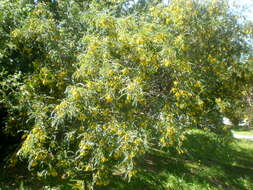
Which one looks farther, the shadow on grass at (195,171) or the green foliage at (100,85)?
the shadow on grass at (195,171)

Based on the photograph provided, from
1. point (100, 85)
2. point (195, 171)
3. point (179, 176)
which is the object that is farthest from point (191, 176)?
point (100, 85)

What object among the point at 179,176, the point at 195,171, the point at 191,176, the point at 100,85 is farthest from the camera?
the point at 195,171

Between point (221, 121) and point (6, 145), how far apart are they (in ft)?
12.2

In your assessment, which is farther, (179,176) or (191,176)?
(191,176)

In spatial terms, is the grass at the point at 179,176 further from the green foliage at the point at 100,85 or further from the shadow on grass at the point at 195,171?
the green foliage at the point at 100,85

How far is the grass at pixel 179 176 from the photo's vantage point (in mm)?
4789

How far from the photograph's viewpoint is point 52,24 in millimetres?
4496

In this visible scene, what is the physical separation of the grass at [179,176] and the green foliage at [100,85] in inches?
17.8

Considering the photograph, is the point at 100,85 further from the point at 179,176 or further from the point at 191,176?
the point at 191,176

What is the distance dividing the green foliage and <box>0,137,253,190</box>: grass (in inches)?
17.8

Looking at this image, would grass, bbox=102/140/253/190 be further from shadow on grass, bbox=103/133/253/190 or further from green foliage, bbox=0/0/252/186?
green foliage, bbox=0/0/252/186

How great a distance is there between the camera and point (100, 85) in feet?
12.0

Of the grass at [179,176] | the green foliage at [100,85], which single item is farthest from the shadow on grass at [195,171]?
the green foliage at [100,85]

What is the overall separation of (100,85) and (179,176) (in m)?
3.31
